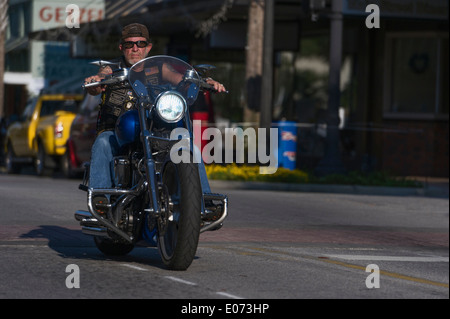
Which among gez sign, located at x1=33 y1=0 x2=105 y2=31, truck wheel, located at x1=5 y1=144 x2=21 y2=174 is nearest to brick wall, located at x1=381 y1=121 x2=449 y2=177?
truck wheel, located at x1=5 y1=144 x2=21 y2=174

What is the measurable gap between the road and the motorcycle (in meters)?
0.28

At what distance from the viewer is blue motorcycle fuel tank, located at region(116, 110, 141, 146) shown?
7676 millimetres

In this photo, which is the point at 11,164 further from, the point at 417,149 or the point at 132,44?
the point at 132,44

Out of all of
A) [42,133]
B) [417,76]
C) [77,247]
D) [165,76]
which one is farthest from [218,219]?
[417,76]

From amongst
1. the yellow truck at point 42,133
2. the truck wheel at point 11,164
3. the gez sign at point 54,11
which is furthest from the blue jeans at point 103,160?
the gez sign at point 54,11

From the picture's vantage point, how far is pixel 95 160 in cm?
793

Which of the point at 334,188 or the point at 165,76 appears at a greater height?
the point at 165,76

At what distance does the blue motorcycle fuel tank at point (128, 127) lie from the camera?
25.2 feet

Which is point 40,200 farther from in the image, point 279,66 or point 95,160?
point 279,66

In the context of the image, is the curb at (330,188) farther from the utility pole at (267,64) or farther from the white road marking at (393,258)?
the white road marking at (393,258)

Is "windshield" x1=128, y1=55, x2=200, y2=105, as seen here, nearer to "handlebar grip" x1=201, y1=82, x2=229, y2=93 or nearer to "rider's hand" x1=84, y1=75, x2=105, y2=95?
"handlebar grip" x1=201, y1=82, x2=229, y2=93

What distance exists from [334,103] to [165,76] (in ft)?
43.9

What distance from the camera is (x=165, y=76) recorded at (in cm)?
773
